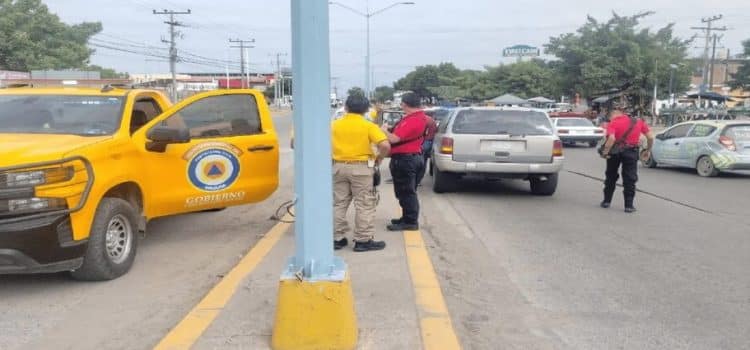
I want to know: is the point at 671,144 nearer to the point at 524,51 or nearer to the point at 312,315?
the point at 312,315

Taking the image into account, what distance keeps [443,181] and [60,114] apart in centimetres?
623

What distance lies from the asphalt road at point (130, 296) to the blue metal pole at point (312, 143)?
1.22 meters

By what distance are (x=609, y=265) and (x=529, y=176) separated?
459cm

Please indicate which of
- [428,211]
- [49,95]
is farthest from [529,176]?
[49,95]

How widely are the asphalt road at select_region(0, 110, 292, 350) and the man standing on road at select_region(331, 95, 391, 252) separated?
1.25 m

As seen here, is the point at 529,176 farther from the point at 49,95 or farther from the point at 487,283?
the point at 49,95

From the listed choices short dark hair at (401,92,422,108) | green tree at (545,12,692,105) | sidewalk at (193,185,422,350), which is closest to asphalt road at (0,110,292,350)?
sidewalk at (193,185,422,350)

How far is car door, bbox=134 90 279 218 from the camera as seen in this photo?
6289 mm

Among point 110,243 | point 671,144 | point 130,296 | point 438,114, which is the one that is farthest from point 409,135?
point 438,114

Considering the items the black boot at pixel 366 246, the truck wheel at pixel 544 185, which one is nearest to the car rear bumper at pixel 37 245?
the black boot at pixel 366 246

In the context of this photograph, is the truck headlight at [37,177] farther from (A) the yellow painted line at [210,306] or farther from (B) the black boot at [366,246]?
(B) the black boot at [366,246]

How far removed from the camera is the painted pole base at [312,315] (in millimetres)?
3744

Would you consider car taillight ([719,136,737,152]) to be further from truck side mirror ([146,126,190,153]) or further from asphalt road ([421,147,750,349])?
truck side mirror ([146,126,190,153])

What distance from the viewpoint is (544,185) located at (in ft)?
35.5
